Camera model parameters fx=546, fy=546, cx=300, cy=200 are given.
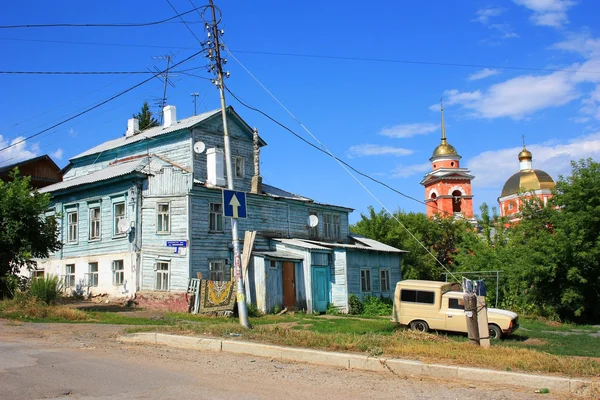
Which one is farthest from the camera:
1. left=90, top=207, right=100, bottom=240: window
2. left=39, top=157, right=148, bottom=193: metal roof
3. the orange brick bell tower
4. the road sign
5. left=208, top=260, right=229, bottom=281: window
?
the orange brick bell tower

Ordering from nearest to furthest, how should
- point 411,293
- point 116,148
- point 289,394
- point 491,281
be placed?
point 289,394 < point 411,293 < point 116,148 < point 491,281

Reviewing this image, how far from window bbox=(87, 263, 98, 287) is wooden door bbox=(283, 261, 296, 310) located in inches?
343

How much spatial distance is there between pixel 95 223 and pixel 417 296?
15840mm

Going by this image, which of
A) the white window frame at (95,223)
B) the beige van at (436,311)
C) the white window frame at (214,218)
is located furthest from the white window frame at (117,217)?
the beige van at (436,311)

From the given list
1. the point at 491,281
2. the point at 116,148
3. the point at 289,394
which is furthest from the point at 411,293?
the point at 116,148

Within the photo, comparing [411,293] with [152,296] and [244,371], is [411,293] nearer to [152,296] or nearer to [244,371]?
[244,371]

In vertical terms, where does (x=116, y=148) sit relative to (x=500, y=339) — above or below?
above

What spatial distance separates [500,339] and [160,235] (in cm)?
1416

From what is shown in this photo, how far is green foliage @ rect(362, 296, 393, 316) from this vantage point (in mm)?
26625

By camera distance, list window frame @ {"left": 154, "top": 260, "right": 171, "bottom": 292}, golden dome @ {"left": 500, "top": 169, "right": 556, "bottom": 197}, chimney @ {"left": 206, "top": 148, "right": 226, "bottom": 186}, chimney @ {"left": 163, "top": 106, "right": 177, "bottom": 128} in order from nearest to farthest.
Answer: window frame @ {"left": 154, "top": 260, "right": 171, "bottom": 292}, chimney @ {"left": 206, "top": 148, "right": 226, "bottom": 186}, chimney @ {"left": 163, "top": 106, "right": 177, "bottom": 128}, golden dome @ {"left": 500, "top": 169, "right": 556, "bottom": 197}

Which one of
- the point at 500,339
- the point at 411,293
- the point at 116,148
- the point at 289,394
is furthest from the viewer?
the point at 116,148

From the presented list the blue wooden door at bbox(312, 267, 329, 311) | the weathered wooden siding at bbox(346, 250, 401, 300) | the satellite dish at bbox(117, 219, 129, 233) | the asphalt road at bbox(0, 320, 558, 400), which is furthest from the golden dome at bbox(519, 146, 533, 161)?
the asphalt road at bbox(0, 320, 558, 400)

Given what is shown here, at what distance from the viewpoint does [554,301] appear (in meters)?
25.9

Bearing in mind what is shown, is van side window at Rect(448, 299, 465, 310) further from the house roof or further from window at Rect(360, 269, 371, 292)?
the house roof
